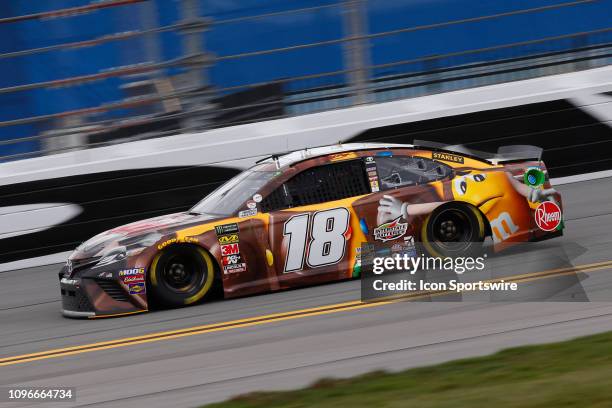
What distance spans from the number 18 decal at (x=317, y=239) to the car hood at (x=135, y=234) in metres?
0.75

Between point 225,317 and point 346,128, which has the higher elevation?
point 346,128

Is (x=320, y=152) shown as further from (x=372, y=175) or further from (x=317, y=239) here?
(x=317, y=239)

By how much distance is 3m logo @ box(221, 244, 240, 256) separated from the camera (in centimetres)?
904

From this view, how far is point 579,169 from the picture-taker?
14141 millimetres

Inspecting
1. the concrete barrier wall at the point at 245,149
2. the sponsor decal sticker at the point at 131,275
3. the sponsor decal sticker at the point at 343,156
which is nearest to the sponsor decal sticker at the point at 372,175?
the sponsor decal sticker at the point at 343,156

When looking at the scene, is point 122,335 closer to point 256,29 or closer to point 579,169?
point 256,29

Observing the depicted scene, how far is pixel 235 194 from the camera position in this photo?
379 inches

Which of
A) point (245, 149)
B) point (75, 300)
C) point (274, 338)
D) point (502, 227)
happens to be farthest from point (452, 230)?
point (245, 149)

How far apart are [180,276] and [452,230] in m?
2.58

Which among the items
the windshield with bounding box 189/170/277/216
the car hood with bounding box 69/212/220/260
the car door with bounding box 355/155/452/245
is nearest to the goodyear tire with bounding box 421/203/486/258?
the car door with bounding box 355/155/452/245

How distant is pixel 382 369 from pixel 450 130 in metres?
7.92

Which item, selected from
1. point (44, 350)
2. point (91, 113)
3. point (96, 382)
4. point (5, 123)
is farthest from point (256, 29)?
point (96, 382)

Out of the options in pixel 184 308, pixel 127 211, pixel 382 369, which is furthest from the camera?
pixel 127 211

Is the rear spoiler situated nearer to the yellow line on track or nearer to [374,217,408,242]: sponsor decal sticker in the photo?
[374,217,408,242]: sponsor decal sticker
